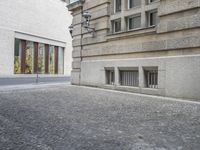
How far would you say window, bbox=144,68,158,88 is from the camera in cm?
1051

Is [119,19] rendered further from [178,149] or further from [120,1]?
[178,149]

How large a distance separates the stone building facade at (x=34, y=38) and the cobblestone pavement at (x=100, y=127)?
24155mm

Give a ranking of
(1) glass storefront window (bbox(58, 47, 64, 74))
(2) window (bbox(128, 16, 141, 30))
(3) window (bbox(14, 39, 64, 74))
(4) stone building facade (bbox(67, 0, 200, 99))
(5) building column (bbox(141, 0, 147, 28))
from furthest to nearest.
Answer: (1) glass storefront window (bbox(58, 47, 64, 74)), (3) window (bbox(14, 39, 64, 74)), (2) window (bbox(128, 16, 141, 30)), (5) building column (bbox(141, 0, 147, 28)), (4) stone building facade (bbox(67, 0, 200, 99))

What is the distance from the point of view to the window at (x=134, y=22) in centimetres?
1172

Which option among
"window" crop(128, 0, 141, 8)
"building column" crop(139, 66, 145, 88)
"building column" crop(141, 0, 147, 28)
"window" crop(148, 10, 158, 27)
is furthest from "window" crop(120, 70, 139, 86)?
"window" crop(128, 0, 141, 8)

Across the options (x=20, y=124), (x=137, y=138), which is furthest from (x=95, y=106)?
(x=137, y=138)

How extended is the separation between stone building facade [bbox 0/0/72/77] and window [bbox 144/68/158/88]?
22.3 m

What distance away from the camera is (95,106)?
760 cm

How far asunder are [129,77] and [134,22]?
9.12ft

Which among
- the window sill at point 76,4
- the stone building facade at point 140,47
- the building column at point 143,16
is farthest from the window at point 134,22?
the window sill at point 76,4

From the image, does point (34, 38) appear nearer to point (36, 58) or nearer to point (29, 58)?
point (36, 58)

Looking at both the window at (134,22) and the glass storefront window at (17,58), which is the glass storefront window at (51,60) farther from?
the window at (134,22)

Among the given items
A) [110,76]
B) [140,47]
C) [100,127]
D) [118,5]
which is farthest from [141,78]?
[100,127]

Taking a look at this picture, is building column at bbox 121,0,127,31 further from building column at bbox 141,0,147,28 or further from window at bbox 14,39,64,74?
window at bbox 14,39,64,74
